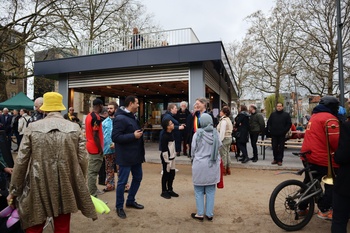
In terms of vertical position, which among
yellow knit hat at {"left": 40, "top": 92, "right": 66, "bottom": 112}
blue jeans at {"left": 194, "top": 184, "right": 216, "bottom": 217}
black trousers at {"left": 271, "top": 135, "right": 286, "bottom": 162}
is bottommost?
blue jeans at {"left": 194, "top": 184, "right": 216, "bottom": 217}

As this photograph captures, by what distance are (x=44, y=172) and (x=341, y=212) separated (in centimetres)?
290

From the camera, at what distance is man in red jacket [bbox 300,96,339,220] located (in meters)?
3.10

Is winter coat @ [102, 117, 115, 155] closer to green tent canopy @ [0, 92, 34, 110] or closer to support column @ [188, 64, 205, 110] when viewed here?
support column @ [188, 64, 205, 110]

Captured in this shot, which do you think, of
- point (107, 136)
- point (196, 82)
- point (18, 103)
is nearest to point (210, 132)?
point (107, 136)

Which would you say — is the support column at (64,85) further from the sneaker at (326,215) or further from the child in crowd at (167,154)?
the sneaker at (326,215)

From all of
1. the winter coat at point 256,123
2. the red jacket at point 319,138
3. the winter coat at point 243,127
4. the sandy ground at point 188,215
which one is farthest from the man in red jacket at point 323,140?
the winter coat at point 256,123

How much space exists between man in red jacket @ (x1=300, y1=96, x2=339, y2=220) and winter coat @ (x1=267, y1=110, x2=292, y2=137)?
367 cm

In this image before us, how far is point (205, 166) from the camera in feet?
11.4

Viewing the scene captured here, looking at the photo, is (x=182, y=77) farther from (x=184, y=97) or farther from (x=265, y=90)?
(x=265, y=90)

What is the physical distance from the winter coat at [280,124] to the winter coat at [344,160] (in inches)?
188

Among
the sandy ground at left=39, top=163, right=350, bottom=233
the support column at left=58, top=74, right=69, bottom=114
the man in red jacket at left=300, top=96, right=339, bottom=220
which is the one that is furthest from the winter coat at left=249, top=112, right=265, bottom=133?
the support column at left=58, top=74, right=69, bottom=114

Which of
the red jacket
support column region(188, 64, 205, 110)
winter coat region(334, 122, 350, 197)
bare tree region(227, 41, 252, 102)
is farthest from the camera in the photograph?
bare tree region(227, 41, 252, 102)

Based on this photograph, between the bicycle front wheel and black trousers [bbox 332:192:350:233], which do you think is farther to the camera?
the bicycle front wheel

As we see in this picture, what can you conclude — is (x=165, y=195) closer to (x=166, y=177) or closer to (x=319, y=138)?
(x=166, y=177)
